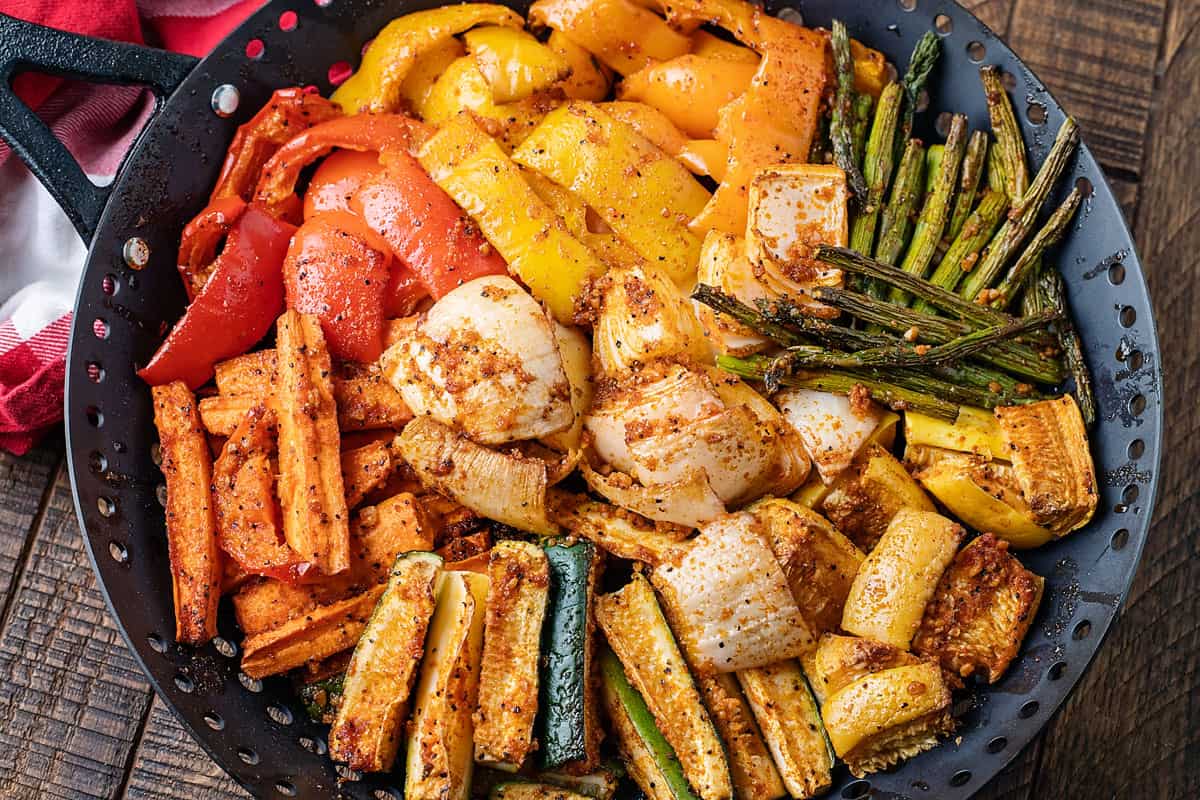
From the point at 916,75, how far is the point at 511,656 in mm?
2167

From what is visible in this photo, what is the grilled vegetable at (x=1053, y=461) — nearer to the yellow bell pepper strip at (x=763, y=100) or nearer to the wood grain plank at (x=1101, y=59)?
the yellow bell pepper strip at (x=763, y=100)

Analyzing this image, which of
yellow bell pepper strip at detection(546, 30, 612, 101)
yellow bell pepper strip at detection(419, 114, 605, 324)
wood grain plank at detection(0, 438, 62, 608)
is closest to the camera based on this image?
yellow bell pepper strip at detection(419, 114, 605, 324)

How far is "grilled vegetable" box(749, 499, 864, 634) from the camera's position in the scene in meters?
2.59

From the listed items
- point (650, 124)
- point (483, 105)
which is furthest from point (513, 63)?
point (650, 124)

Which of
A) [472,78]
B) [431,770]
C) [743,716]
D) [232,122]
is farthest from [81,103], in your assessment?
[743,716]

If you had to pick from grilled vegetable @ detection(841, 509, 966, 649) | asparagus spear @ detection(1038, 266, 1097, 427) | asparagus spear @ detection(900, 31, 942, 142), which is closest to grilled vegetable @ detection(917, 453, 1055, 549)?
grilled vegetable @ detection(841, 509, 966, 649)

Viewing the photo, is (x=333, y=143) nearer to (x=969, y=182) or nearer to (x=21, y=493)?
(x=21, y=493)

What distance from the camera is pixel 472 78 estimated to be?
3.01 m

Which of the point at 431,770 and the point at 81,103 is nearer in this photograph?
the point at 431,770

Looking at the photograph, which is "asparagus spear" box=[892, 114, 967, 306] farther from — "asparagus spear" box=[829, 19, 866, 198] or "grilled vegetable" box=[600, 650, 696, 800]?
"grilled vegetable" box=[600, 650, 696, 800]

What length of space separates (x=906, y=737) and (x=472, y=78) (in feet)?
7.57

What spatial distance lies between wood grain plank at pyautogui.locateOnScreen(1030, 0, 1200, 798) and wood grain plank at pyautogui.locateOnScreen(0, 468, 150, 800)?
3052 millimetres

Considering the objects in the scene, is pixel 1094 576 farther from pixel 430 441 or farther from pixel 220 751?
pixel 220 751

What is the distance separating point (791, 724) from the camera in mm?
2576
